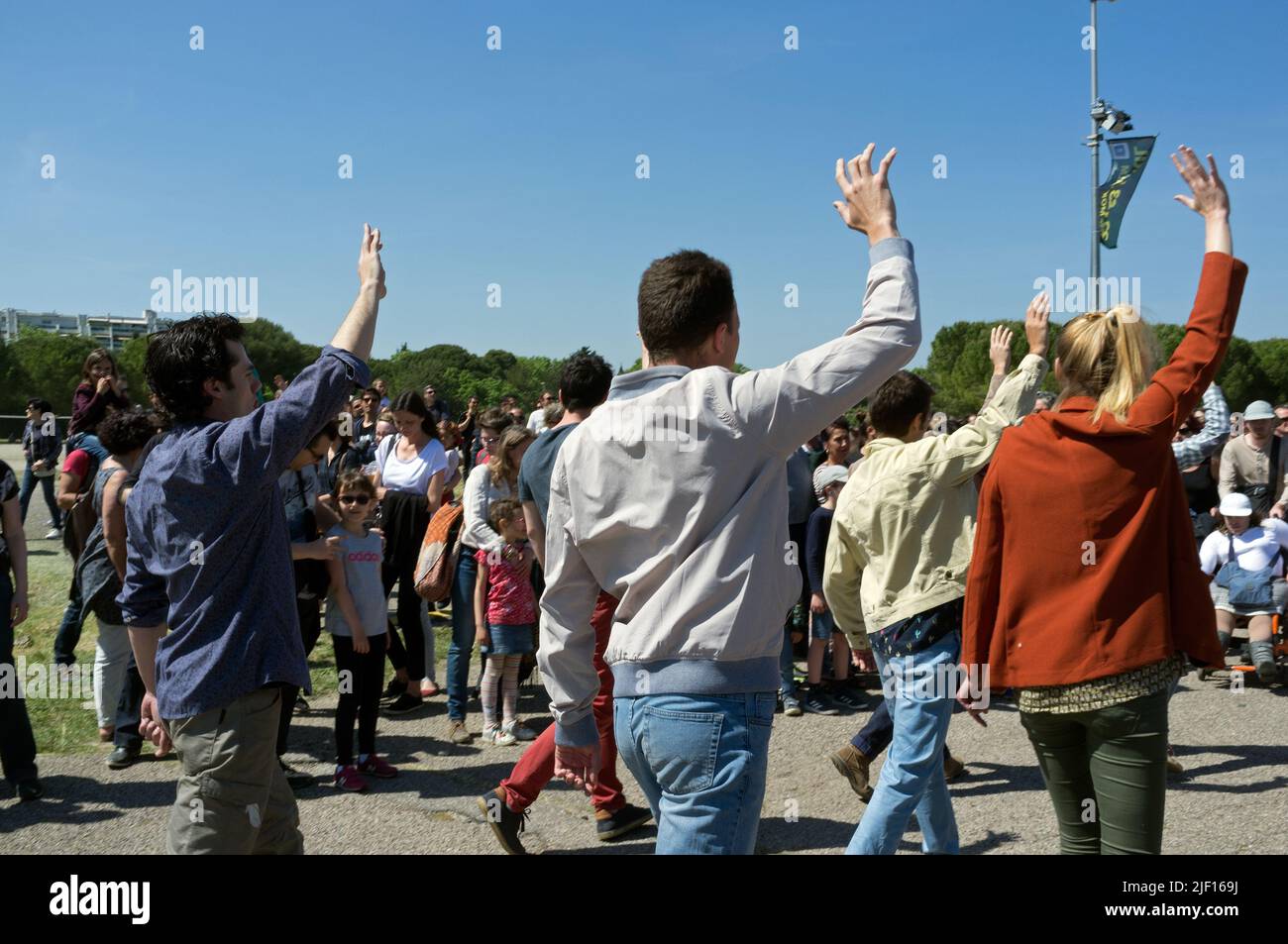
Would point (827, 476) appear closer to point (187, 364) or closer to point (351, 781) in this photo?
point (351, 781)

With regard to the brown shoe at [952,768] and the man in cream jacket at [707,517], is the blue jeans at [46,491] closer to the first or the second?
the brown shoe at [952,768]

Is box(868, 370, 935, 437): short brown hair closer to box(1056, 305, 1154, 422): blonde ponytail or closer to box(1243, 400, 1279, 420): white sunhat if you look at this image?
box(1056, 305, 1154, 422): blonde ponytail

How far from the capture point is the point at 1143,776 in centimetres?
264

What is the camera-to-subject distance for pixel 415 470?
732 centimetres

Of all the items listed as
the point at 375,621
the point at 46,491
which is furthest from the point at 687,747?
the point at 46,491

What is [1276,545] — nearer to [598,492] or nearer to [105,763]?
[598,492]

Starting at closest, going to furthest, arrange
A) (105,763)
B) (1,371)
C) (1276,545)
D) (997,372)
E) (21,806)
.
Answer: (997,372) < (21,806) < (105,763) < (1276,545) < (1,371)

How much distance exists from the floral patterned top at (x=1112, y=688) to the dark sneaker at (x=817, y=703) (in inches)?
169

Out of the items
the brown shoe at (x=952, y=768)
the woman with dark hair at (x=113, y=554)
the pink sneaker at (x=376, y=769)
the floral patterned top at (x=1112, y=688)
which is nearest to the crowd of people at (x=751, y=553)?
the floral patterned top at (x=1112, y=688)

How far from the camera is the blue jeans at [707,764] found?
2.15 meters

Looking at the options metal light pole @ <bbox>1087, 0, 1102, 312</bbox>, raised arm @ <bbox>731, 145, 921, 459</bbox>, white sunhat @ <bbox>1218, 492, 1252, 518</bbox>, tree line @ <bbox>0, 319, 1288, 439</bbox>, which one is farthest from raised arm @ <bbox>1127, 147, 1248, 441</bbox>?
tree line @ <bbox>0, 319, 1288, 439</bbox>

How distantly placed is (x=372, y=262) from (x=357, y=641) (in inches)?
120
